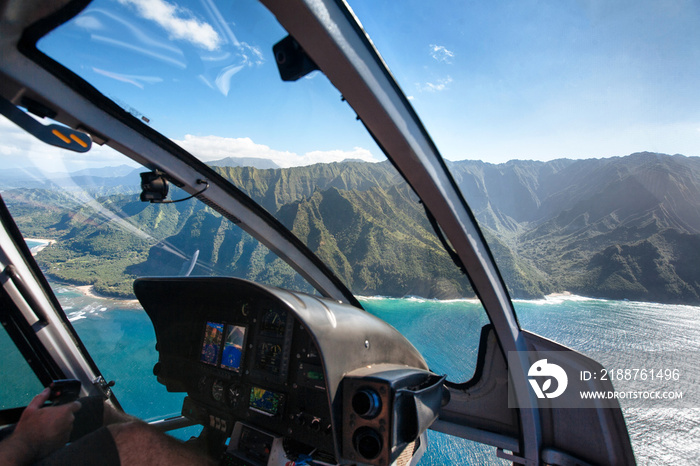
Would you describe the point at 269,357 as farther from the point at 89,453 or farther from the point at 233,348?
the point at 89,453

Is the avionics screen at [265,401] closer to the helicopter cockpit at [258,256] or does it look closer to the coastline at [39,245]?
the helicopter cockpit at [258,256]

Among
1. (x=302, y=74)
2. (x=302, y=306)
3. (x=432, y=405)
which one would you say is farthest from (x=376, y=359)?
(x=302, y=74)

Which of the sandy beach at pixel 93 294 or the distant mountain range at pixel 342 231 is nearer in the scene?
the distant mountain range at pixel 342 231

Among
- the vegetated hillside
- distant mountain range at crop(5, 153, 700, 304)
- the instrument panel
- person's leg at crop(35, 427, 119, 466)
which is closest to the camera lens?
person's leg at crop(35, 427, 119, 466)

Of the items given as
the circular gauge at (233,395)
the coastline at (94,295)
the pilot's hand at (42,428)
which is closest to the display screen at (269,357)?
the circular gauge at (233,395)

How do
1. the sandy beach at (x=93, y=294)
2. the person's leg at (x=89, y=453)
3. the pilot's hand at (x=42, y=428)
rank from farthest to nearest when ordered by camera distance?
1. the sandy beach at (x=93, y=294)
2. the pilot's hand at (x=42, y=428)
3. the person's leg at (x=89, y=453)

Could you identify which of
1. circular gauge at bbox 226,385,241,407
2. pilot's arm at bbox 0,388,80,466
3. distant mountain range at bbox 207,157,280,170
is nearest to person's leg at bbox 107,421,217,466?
pilot's arm at bbox 0,388,80,466

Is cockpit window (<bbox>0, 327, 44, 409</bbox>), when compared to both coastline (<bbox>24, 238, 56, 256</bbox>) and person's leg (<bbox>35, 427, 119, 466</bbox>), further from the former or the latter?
person's leg (<bbox>35, 427, 119, 466</bbox>)
